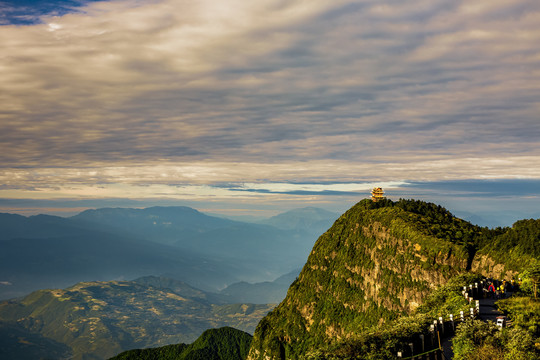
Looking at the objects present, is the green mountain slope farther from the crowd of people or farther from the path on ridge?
the path on ridge

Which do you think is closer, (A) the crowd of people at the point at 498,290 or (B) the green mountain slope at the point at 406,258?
(A) the crowd of people at the point at 498,290

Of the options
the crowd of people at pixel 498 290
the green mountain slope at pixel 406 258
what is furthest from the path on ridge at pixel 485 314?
the green mountain slope at pixel 406 258

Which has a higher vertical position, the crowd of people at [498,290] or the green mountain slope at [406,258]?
the crowd of people at [498,290]

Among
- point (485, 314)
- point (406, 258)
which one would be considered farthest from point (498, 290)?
point (406, 258)

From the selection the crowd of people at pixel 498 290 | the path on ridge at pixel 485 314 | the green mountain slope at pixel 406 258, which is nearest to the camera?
the path on ridge at pixel 485 314

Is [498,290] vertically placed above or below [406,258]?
above

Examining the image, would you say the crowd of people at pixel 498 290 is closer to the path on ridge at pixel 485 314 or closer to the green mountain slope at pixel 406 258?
the path on ridge at pixel 485 314

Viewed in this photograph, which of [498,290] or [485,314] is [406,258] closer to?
[498,290]

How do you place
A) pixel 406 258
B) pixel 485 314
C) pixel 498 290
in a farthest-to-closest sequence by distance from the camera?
pixel 406 258, pixel 498 290, pixel 485 314

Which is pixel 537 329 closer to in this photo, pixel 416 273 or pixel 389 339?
pixel 389 339

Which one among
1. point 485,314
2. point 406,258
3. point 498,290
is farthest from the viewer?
point 406,258

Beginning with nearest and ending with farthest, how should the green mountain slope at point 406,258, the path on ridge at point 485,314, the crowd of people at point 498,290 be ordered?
the path on ridge at point 485,314 → the crowd of people at point 498,290 → the green mountain slope at point 406,258

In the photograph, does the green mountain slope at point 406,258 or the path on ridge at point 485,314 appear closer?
the path on ridge at point 485,314

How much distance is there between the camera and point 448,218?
177000mm
